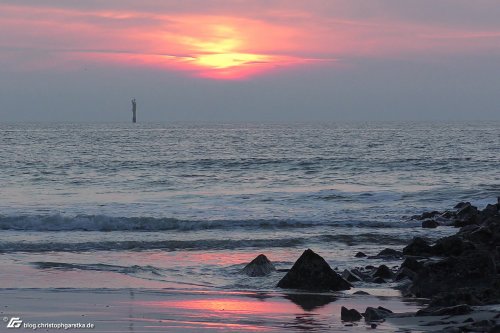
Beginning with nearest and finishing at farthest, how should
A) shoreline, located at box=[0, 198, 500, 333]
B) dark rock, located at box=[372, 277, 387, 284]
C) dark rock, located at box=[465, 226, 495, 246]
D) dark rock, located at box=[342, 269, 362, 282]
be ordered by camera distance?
shoreline, located at box=[0, 198, 500, 333] → dark rock, located at box=[372, 277, 387, 284] → dark rock, located at box=[342, 269, 362, 282] → dark rock, located at box=[465, 226, 495, 246]

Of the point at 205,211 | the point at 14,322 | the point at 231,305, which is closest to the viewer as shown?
the point at 14,322

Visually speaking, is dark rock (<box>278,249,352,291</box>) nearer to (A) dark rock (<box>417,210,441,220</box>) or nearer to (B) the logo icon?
(B) the logo icon

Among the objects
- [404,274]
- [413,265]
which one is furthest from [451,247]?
[404,274]

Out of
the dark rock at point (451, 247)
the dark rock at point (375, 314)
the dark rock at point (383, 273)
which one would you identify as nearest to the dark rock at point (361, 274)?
the dark rock at point (383, 273)

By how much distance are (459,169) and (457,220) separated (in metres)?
21.5

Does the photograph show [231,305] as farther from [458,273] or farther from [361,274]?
[458,273]

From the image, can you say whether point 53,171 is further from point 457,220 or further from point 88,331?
point 88,331

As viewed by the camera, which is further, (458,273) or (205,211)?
(205,211)

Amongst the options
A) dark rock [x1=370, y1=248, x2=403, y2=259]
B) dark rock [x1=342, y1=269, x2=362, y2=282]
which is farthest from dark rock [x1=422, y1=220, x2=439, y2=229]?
dark rock [x1=342, y1=269, x2=362, y2=282]

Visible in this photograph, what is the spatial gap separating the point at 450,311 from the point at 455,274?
2689mm

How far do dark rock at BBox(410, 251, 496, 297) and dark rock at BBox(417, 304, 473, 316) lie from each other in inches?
88.0

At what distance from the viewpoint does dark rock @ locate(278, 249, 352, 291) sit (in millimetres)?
12664

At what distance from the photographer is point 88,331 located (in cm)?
881

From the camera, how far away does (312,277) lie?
12789 millimetres
